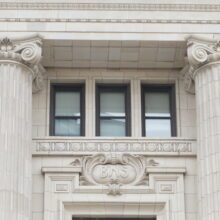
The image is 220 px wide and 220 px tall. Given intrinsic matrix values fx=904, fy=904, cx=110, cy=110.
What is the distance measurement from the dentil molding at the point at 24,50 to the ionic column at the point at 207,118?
4.73 m

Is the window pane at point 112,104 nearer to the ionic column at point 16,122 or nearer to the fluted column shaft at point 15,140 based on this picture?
the ionic column at point 16,122

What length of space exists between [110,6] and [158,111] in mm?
3931

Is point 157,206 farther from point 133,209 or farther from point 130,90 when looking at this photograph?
point 130,90

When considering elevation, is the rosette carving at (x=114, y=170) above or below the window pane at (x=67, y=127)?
below

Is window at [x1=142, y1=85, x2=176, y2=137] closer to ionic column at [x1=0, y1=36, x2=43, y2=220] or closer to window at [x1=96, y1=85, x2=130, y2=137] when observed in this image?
window at [x1=96, y1=85, x2=130, y2=137]

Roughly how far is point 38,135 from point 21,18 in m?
3.75

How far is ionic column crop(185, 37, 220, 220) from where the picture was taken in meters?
26.5

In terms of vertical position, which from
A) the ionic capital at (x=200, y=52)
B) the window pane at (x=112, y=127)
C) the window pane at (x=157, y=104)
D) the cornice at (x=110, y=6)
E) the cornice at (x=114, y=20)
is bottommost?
the window pane at (x=112, y=127)

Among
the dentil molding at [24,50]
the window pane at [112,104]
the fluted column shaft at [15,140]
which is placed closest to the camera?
the fluted column shaft at [15,140]

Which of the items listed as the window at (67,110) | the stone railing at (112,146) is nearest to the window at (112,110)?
the window at (67,110)

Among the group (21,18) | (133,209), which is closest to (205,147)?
(133,209)

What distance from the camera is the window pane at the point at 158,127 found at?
29609 mm

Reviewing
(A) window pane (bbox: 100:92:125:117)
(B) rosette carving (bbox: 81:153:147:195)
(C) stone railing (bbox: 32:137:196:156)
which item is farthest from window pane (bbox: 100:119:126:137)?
(B) rosette carving (bbox: 81:153:147:195)

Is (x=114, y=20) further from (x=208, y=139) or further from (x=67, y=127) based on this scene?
(x=208, y=139)
